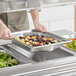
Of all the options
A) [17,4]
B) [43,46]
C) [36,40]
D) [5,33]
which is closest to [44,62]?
[43,46]

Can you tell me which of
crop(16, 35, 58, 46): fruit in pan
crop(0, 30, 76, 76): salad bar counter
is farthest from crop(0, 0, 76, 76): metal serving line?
crop(16, 35, 58, 46): fruit in pan

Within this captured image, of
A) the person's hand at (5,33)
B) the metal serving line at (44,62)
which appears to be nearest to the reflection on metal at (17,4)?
the metal serving line at (44,62)

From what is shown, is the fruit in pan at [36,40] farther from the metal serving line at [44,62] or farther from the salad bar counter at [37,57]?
the metal serving line at [44,62]

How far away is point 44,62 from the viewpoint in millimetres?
2266

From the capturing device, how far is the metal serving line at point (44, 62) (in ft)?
6.99

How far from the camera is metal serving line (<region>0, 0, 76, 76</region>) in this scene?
2131 millimetres

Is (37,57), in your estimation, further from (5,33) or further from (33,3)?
→ (33,3)

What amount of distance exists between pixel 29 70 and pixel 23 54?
0.34 meters

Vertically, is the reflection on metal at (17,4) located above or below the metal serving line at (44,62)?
above

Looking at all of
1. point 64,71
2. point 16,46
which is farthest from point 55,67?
point 16,46

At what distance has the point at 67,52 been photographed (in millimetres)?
2506

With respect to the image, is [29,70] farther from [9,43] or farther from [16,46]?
[9,43]

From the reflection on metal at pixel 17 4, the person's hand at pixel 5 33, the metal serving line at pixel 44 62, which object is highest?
the reflection on metal at pixel 17 4

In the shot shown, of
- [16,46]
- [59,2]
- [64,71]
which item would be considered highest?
[59,2]
